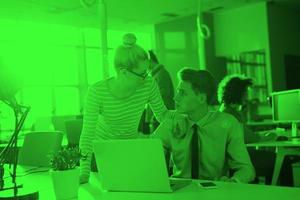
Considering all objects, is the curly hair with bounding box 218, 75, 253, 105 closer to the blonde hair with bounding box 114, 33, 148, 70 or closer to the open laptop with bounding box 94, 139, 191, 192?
A: the blonde hair with bounding box 114, 33, 148, 70

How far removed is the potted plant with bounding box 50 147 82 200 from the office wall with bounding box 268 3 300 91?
22.8ft

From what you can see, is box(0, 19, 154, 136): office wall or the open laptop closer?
the open laptop

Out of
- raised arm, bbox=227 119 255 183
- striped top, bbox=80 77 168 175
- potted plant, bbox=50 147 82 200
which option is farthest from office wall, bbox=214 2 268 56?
potted plant, bbox=50 147 82 200

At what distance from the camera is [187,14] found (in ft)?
29.1

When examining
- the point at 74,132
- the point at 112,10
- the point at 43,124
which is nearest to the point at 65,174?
the point at 74,132

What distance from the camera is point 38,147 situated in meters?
2.80

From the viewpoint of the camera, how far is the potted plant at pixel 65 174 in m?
1.48

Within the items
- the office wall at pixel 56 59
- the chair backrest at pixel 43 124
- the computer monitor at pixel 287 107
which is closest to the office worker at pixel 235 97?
the computer monitor at pixel 287 107

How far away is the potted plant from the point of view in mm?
1480

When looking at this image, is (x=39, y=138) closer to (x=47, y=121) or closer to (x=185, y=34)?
(x=47, y=121)

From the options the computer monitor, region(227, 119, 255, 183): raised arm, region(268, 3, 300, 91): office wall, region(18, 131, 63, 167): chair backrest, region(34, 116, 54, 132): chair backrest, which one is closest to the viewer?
region(227, 119, 255, 183): raised arm

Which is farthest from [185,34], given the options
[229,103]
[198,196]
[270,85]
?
[198,196]

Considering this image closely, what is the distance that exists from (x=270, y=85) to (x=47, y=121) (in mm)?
4388

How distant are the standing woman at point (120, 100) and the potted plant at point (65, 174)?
26cm
